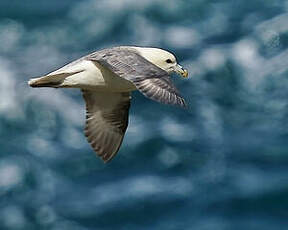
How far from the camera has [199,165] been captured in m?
28.1

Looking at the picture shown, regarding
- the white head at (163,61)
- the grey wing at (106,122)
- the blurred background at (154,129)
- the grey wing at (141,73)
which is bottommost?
the grey wing at (141,73)


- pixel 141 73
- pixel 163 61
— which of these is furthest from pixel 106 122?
pixel 141 73

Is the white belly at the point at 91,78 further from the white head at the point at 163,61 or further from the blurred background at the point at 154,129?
the blurred background at the point at 154,129

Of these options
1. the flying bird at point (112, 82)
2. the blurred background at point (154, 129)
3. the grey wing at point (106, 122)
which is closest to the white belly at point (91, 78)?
the flying bird at point (112, 82)

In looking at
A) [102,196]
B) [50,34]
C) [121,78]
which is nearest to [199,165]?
[102,196]

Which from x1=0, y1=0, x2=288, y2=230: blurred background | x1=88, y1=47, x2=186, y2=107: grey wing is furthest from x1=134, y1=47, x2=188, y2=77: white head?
x1=0, y1=0, x2=288, y2=230: blurred background

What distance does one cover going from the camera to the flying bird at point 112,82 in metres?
11.1

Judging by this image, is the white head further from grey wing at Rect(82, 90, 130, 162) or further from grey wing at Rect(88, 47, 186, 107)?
grey wing at Rect(82, 90, 130, 162)

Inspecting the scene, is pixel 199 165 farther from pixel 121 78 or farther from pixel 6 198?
pixel 121 78

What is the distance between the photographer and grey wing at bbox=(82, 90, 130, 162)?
514 inches

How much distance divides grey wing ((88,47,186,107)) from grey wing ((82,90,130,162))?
2.98ft

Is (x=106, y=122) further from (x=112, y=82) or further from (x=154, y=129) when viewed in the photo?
(x=154, y=129)

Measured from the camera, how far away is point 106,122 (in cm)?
1316

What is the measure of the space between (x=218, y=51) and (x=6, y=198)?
5980 mm
